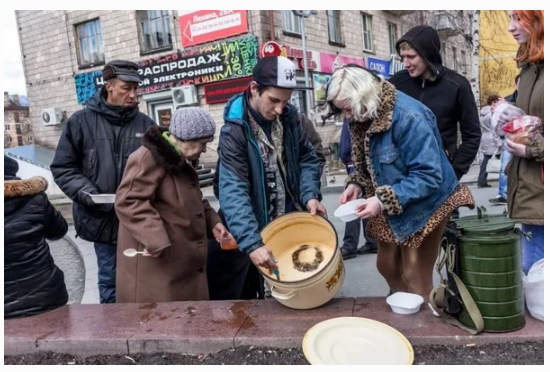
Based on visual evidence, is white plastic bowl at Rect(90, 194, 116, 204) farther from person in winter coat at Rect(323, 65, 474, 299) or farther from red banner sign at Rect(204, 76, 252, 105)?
red banner sign at Rect(204, 76, 252, 105)

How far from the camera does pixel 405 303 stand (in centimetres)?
236

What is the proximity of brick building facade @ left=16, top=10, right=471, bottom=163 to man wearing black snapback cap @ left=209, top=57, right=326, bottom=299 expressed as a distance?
9.86 meters

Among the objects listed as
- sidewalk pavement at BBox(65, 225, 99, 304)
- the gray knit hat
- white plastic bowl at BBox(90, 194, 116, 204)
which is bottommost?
sidewalk pavement at BBox(65, 225, 99, 304)

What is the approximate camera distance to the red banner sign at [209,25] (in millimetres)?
12203

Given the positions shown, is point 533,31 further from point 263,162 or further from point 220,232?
point 220,232

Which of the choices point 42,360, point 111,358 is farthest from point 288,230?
point 42,360

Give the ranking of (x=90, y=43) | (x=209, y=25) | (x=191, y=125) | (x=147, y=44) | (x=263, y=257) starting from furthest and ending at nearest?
(x=90, y=43), (x=147, y=44), (x=209, y=25), (x=191, y=125), (x=263, y=257)

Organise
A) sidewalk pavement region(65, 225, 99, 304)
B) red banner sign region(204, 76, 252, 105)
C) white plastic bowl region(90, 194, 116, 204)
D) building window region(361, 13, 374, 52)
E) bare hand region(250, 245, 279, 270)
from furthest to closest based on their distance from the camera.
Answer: building window region(361, 13, 374, 52) → red banner sign region(204, 76, 252, 105) → sidewalk pavement region(65, 225, 99, 304) → white plastic bowl region(90, 194, 116, 204) → bare hand region(250, 245, 279, 270)

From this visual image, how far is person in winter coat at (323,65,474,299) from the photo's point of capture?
2172mm

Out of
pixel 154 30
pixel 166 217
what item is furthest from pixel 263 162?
pixel 154 30

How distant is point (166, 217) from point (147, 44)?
12.1 m

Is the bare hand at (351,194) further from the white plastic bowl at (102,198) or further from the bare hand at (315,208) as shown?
the white plastic bowl at (102,198)

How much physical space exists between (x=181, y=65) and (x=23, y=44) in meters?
6.09

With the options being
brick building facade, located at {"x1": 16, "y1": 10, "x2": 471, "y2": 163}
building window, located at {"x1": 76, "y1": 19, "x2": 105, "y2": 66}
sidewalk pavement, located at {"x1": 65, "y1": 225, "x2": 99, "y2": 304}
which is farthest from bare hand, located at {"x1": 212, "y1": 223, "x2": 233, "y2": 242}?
building window, located at {"x1": 76, "y1": 19, "x2": 105, "y2": 66}
